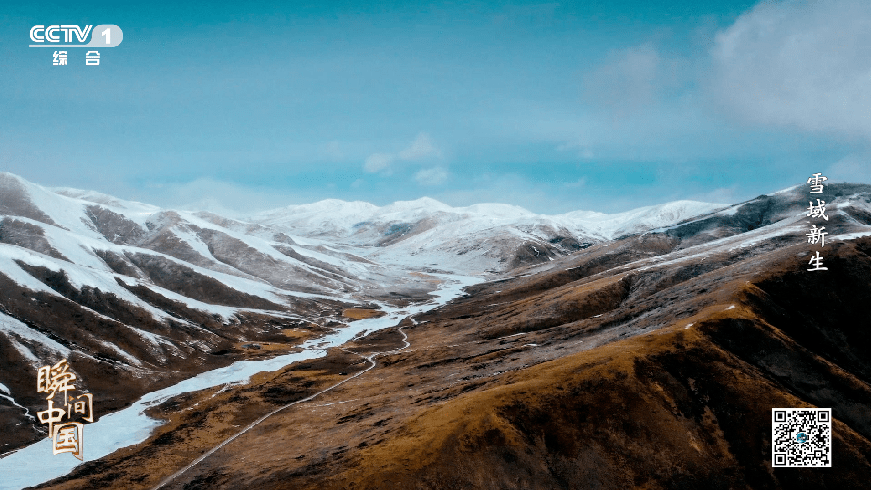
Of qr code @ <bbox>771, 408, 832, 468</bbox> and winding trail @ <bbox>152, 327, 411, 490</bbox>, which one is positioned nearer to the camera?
qr code @ <bbox>771, 408, 832, 468</bbox>

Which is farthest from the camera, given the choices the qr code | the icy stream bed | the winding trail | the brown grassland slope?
the icy stream bed

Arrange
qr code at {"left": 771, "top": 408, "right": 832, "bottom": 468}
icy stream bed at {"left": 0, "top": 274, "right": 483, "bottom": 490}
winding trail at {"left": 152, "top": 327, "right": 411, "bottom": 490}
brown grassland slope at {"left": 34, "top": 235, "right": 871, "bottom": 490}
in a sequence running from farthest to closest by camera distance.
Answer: icy stream bed at {"left": 0, "top": 274, "right": 483, "bottom": 490}
winding trail at {"left": 152, "top": 327, "right": 411, "bottom": 490}
qr code at {"left": 771, "top": 408, "right": 832, "bottom": 468}
brown grassland slope at {"left": 34, "top": 235, "right": 871, "bottom": 490}

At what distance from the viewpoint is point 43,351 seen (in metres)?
128

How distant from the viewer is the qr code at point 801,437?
69125 mm

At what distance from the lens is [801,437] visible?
7100 cm

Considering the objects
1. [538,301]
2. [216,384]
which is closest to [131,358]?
[216,384]

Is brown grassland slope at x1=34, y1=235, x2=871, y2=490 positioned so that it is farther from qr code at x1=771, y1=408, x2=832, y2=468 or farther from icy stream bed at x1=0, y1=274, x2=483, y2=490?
icy stream bed at x1=0, y1=274, x2=483, y2=490

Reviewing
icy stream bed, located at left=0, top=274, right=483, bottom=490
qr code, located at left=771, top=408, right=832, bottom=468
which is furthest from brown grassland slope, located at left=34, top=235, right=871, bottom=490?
icy stream bed, located at left=0, top=274, right=483, bottom=490

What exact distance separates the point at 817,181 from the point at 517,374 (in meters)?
89.1

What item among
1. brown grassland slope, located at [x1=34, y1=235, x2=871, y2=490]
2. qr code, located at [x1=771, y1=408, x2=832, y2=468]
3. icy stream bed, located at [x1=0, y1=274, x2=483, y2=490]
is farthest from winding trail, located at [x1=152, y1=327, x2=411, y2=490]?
qr code, located at [x1=771, y1=408, x2=832, y2=468]

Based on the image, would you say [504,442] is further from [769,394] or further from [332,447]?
[769,394]

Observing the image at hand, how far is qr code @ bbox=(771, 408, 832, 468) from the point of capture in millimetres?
69125

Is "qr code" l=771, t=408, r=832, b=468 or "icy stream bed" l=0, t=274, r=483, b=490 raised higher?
"icy stream bed" l=0, t=274, r=483, b=490

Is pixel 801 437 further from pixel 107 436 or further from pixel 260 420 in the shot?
pixel 107 436
